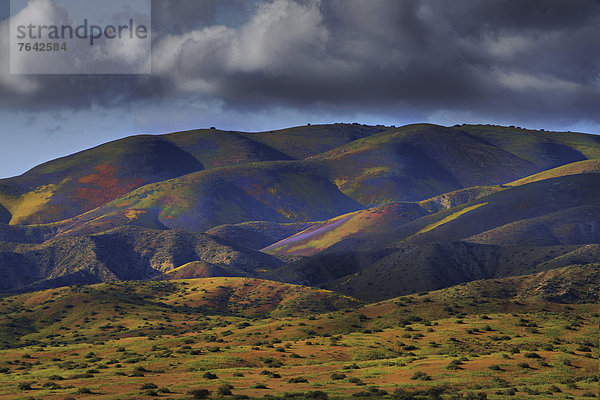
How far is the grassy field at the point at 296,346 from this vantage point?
49625 millimetres

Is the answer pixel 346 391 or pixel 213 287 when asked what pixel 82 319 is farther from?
pixel 346 391

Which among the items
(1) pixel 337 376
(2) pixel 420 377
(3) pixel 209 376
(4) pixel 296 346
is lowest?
(4) pixel 296 346

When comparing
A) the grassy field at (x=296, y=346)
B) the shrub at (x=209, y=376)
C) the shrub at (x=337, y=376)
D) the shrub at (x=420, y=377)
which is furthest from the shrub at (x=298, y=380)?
the shrub at (x=420, y=377)

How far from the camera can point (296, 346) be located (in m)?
79.4

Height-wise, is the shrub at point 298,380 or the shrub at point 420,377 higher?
the shrub at point 298,380

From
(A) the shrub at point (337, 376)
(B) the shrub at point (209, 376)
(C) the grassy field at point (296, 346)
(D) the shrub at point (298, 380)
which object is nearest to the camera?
(C) the grassy field at point (296, 346)

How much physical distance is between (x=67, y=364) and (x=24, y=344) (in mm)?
53144

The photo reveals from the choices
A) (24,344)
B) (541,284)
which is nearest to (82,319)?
(24,344)

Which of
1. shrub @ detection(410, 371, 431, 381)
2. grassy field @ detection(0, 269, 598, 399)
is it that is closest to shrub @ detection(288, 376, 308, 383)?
grassy field @ detection(0, 269, 598, 399)

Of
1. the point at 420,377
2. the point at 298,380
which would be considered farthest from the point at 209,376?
the point at 420,377

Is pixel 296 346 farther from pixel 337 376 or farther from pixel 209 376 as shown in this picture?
pixel 209 376

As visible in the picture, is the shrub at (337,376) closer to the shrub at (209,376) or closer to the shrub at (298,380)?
the shrub at (298,380)

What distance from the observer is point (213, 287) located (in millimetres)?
164375

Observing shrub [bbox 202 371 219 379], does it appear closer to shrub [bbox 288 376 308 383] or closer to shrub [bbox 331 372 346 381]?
shrub [bbox 288 376 308 383]
